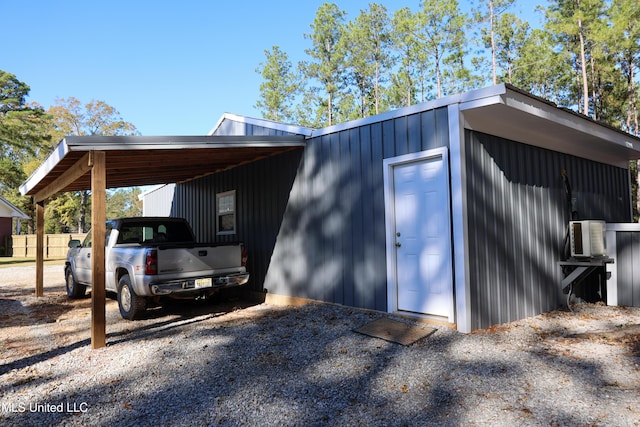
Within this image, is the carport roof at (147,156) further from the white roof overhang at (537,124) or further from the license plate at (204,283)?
the white roof overhang at (537,124)

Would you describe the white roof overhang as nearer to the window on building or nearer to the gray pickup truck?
the gray pickup truck

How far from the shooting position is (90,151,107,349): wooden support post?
4.86 meters

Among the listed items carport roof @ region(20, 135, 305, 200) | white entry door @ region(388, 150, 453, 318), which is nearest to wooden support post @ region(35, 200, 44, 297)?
carport roof @ region(20, 135, 305, 200)

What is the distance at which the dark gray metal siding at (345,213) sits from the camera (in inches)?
217

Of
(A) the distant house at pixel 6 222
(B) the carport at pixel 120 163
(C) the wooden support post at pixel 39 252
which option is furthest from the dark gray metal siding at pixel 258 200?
(A) the distant house at pixel 6 222

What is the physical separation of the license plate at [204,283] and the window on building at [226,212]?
260cm

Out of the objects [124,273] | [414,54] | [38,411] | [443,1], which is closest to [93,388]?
[38,411]

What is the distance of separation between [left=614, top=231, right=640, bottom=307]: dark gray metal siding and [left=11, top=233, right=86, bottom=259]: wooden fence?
1115 inches

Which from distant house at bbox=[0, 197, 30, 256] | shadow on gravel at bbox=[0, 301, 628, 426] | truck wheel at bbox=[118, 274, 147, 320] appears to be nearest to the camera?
shadow on gravel at bbox=[0, 301, 628, 426]

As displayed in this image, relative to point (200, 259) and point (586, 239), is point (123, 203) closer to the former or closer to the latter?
point (200, 259)

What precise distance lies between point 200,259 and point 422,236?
11.7ft

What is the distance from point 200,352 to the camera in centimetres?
460

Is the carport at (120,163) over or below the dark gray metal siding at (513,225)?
over

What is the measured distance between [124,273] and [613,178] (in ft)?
34.1
